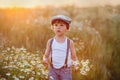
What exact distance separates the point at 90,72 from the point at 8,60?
3.13 ft

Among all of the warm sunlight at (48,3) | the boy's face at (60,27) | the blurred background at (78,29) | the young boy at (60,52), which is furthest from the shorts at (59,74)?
the warm sunlight at (48,3)

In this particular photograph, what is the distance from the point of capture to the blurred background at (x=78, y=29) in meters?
4.50

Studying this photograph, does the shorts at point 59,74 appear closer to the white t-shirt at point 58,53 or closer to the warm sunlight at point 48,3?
the white t-shirt at point 58,53

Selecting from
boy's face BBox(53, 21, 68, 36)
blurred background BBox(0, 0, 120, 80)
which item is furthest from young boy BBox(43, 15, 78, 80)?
blurred background BBox(0, 0, 120, 80)

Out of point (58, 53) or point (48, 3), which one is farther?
point (48, 3)

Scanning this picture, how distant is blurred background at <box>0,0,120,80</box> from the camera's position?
4.50 meters

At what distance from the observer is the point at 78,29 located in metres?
4.64

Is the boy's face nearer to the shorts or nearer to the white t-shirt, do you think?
the white t-shirt

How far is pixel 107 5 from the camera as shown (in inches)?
194

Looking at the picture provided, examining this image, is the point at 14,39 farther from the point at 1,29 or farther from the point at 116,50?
the point at 116,50

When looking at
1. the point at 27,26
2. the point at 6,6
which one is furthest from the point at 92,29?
the point at 6,6

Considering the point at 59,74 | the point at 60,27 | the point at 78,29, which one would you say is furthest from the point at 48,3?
the point at 59,74

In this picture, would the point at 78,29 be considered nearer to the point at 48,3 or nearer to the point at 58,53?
the point at 48,3

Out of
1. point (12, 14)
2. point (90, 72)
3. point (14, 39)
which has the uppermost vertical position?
point (12, 14)
